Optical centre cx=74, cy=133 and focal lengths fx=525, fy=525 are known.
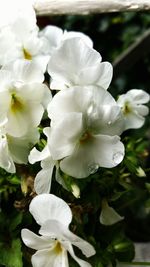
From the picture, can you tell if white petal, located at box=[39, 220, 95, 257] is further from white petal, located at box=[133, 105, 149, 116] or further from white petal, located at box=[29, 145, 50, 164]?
white petal, located at box=[133, 105, 149, 116]

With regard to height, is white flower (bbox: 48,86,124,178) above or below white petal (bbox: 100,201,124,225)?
above

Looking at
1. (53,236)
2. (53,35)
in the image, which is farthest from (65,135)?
(53,35)

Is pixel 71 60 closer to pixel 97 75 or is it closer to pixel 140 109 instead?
pixel 97 75

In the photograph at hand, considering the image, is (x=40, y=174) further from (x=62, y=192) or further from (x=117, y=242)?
(x=117, y=242)

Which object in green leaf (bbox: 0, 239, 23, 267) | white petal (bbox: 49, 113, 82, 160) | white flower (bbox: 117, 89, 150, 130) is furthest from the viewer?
white flower (bbox: 117, 89, 150, 130)

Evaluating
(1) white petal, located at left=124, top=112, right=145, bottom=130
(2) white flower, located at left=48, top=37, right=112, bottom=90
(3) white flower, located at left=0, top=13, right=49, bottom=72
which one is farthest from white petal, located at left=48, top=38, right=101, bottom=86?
(1) white petal, located at left=124, top=112, right=145, bottom=130

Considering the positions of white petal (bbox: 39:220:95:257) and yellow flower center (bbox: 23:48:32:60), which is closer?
white petal (bbox: 39:220:95:257)

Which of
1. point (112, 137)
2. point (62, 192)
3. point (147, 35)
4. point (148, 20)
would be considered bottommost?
point (148, 20)

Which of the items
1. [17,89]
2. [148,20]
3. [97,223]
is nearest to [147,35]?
[148,20]
